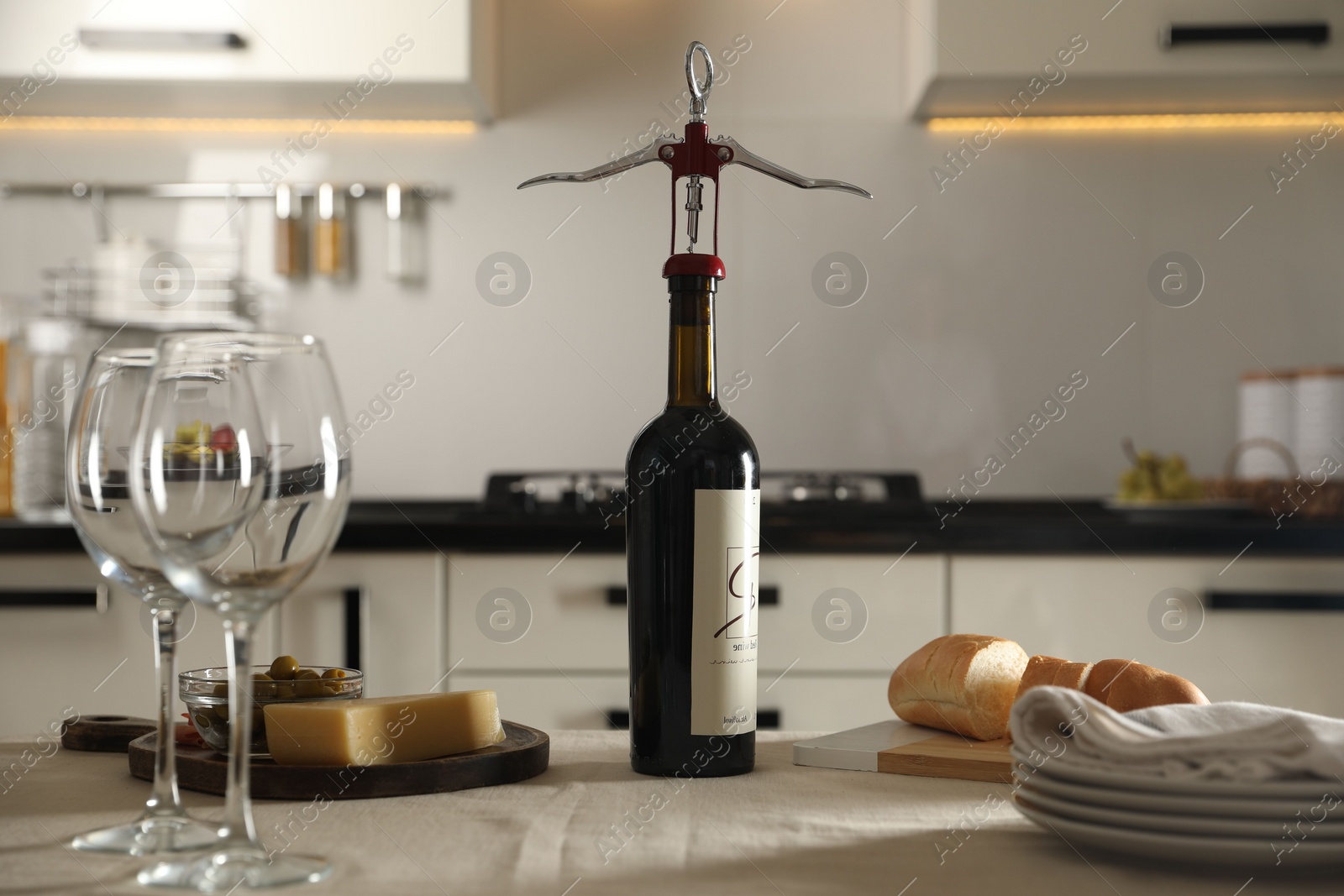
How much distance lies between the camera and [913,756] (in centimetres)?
69

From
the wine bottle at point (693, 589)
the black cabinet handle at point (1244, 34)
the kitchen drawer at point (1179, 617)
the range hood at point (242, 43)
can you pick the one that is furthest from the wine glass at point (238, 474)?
the black cabinet handle at point (1244, 34)

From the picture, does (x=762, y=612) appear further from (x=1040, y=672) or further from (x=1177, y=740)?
(x=1177, y=740)

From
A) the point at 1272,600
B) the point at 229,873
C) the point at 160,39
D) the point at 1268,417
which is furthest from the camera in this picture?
the point at 1268,417

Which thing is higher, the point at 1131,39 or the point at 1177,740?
the point at 1131,39

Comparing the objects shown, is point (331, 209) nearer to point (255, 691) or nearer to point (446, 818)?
point (255, 691)

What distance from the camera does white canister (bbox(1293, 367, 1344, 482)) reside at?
209cm

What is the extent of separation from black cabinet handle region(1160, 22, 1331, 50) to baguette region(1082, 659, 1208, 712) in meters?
1.62

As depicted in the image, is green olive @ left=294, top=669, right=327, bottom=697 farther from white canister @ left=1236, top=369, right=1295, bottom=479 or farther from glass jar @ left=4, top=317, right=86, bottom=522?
white canister @ left=1236, top=369, right=1295, bottom=479

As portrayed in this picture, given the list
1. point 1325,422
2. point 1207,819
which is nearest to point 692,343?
point 1207,819

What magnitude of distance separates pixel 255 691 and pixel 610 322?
1.70m

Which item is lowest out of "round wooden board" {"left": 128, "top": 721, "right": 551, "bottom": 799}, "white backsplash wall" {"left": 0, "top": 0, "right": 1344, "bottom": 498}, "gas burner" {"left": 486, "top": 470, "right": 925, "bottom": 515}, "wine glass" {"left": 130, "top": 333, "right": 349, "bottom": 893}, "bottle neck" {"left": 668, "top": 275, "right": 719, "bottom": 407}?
"round wooden board" {"left": 128, "top": 721, "right": 551, "bottom": 799}

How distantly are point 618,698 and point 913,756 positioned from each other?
1.01 metres

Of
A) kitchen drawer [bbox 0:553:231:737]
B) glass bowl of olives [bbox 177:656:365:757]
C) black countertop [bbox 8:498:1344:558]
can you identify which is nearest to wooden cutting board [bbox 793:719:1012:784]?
glass bowl of olives [bbox 177:656:365:757]

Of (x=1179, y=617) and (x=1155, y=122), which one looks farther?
(x=1155, y=122)
